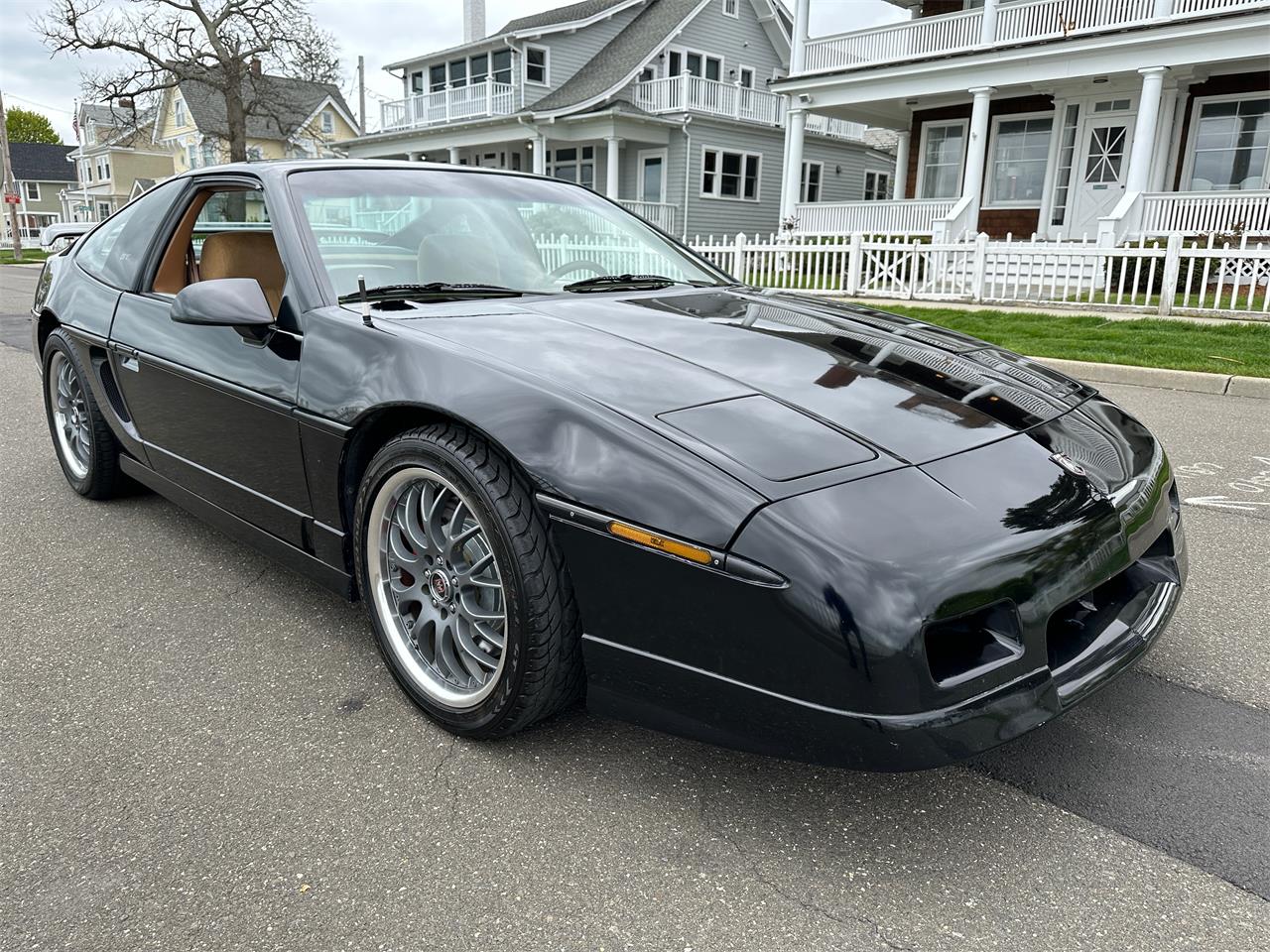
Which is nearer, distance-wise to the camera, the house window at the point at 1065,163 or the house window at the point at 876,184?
the house window at the point at 1065,163

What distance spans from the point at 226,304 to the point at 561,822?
172 centimetres

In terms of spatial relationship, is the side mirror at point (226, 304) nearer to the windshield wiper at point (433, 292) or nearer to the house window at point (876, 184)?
the windshield wiper at point (433, 292)

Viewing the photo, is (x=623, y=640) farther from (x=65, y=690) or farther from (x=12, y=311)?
(x=12, y=311)

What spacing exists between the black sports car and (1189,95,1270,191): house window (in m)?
17.4

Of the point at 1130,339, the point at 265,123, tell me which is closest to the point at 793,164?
the point at 1130,339

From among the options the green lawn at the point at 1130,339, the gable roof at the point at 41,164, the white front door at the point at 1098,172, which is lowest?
the green lawn at the point at 1130,339

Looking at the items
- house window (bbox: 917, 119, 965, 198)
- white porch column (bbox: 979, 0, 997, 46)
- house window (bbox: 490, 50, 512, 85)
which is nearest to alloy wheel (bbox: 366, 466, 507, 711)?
white porch column (bbox: 979, 0, 997, 46)

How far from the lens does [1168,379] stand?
7.44 meters

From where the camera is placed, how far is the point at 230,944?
1691 millimetres

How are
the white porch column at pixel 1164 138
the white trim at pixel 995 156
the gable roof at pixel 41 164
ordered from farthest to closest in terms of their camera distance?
the gable roof at pixel 41 164
the white trim at pixel 995 156
the white porch column at pixel 1164 138

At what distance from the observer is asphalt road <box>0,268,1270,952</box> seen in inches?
67.9

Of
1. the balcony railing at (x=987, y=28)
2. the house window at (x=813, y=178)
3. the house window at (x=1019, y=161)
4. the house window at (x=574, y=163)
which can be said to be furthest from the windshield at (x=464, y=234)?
the house window at (x=813, y=178)

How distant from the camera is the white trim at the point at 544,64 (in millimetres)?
28328

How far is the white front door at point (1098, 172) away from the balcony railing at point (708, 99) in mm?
8292
